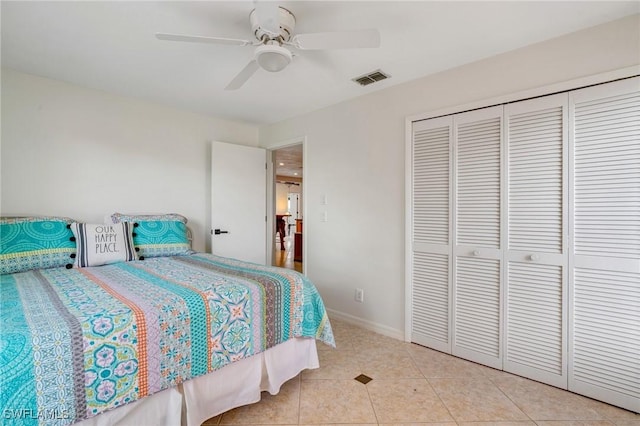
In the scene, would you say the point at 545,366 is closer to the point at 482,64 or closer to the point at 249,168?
the point at 482,64

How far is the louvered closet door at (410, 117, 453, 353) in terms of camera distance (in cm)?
240

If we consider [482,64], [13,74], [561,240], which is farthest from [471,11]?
[13,74]

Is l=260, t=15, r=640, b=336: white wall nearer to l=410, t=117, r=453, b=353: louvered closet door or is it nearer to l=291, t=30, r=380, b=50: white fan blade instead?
l=410, t=117, r=453, b=353: louvered closet door

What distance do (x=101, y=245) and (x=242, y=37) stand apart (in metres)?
1.93

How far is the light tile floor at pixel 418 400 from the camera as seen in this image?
5.30ft

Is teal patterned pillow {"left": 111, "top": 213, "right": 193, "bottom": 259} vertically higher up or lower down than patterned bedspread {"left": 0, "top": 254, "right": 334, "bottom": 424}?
higher up

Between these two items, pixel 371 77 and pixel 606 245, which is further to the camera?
pixel 371 77

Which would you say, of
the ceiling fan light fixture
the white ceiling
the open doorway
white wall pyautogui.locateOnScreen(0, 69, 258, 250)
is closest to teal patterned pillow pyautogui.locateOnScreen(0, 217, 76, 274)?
white wall pyautogui.locateOnScreen(0, 69, 258, 250)

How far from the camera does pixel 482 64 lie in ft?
7.30

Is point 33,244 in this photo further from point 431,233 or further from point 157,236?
point 431,233

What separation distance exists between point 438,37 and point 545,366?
2.31 meters

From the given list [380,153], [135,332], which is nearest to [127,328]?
[135,332]

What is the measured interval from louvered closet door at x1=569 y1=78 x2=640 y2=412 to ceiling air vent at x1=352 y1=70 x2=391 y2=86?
1.32 metres

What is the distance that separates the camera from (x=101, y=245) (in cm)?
234
